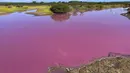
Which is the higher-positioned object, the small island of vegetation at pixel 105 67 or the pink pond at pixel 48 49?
the small island of vegetation at pixel 105 67

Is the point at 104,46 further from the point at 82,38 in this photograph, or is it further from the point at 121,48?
the point at 82,38

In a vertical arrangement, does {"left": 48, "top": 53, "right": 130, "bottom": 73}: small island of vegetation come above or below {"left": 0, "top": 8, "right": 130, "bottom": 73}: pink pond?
above

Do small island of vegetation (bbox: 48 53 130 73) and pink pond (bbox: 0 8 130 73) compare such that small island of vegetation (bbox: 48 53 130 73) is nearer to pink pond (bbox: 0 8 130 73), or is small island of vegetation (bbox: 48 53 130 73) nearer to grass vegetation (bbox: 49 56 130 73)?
grass vegetation (bbox: 49 56 130 73)

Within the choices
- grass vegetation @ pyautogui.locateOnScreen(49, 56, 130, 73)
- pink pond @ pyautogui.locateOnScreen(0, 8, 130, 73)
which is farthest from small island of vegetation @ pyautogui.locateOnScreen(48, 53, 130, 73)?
pink pond @ pyautogui.locateOnScreen(0, 8, 130, 73)

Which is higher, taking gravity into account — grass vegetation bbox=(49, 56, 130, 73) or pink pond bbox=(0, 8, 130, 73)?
grass vegetation bbox=(49, 56, 130, 73)

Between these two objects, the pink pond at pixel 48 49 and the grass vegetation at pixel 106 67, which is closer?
the grass vegetation at pixel 106 67

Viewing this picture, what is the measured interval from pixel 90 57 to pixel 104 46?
111 inches

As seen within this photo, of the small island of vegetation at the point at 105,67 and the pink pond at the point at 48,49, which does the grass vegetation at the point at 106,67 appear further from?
the pink pond at the point at 48,49

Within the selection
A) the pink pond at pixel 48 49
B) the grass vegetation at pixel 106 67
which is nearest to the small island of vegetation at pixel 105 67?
the grass vegetation at pixel 106 67

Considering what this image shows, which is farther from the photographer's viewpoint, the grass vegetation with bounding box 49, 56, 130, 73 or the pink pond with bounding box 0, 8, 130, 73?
the pink pond with bounding box 0, 8, 130, 73

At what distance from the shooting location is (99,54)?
14.6 meters

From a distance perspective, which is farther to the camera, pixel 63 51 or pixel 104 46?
pixel 104 46

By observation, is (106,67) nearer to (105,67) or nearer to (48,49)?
(105,67)

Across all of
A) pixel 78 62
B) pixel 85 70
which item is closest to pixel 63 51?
pixel 78 62
